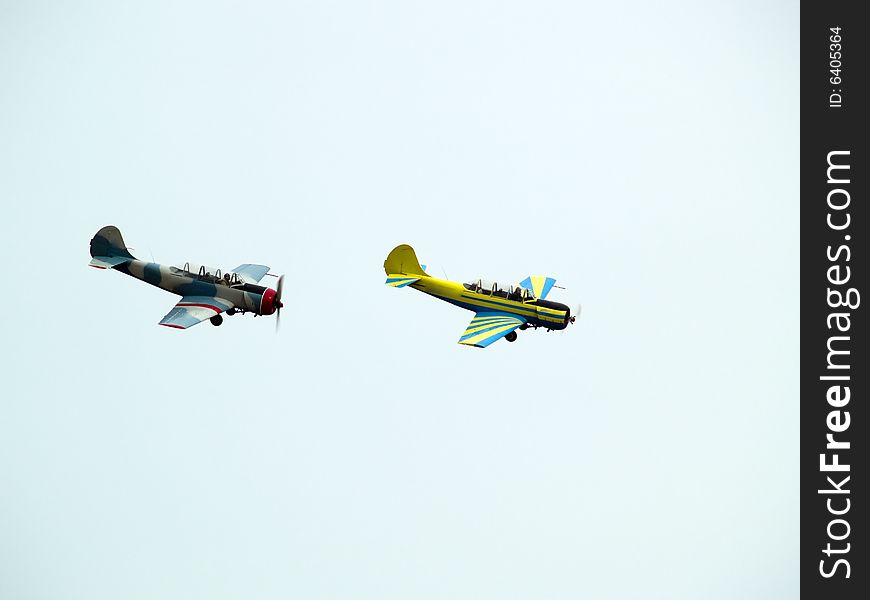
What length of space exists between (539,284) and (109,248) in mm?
7546

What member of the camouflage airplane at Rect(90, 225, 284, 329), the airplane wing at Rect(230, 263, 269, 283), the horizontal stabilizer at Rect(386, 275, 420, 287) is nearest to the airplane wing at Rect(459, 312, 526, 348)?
the horizontal stabilizer at Rect(386, 275, 420, 287)

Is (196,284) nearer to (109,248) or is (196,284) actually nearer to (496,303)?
(109,248)

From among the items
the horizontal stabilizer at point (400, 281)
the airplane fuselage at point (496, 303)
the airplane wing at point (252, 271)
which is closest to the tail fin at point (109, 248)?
the airplane wing at point (252, 271)

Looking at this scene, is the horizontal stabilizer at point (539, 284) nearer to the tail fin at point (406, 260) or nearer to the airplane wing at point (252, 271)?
the tail fin at point (406, 260)

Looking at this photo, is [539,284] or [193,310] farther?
[539,284]

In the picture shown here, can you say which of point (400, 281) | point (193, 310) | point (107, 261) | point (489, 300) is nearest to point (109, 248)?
point (107, 261)

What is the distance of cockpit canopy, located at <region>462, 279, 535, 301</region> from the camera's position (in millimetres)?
28047

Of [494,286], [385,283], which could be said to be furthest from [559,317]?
[385,283]

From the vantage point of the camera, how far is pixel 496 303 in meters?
28.2

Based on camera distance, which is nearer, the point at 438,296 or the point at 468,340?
the point at 468,340
